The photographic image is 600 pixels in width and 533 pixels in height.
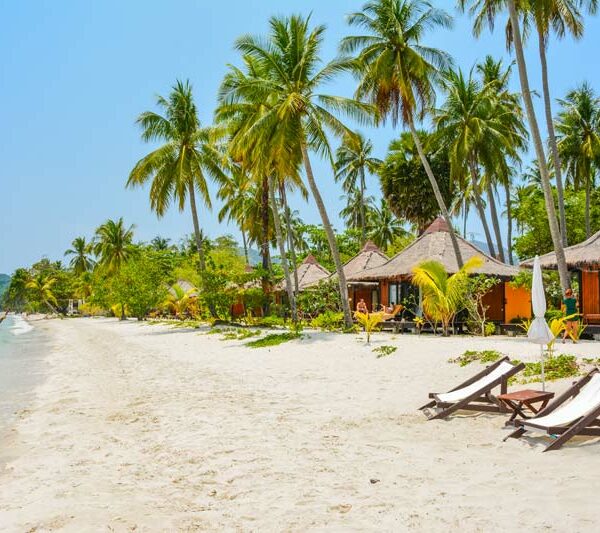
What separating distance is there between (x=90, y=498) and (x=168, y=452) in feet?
4.38

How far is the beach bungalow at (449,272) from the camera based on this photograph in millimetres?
21125

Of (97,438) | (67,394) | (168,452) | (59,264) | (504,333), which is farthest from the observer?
(59,264)

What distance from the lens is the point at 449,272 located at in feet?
67.3

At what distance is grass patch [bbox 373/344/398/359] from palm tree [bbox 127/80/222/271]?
15.2 m

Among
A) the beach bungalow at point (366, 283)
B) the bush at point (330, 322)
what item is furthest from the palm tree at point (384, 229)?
the bush at point (330, 322)

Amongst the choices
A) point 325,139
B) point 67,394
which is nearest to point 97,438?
point 67,394

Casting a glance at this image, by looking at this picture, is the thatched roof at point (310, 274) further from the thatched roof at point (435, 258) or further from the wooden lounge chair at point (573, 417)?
the wooden lounge chair at point (573, 417)

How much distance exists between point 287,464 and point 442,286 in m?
12.5

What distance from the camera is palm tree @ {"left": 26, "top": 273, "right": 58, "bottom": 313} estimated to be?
82.9 metres

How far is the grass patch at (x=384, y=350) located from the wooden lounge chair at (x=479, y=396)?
4.78 meters

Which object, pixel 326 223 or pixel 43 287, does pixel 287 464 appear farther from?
pixel 43 287

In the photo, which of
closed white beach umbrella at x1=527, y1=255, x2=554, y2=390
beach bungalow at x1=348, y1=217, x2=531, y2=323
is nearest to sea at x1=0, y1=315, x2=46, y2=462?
closed white beach umbrella at x1=527, y1=255, x2=554, y2=390

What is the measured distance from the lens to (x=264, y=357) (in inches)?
530

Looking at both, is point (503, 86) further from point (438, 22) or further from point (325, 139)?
point (325, 139)
